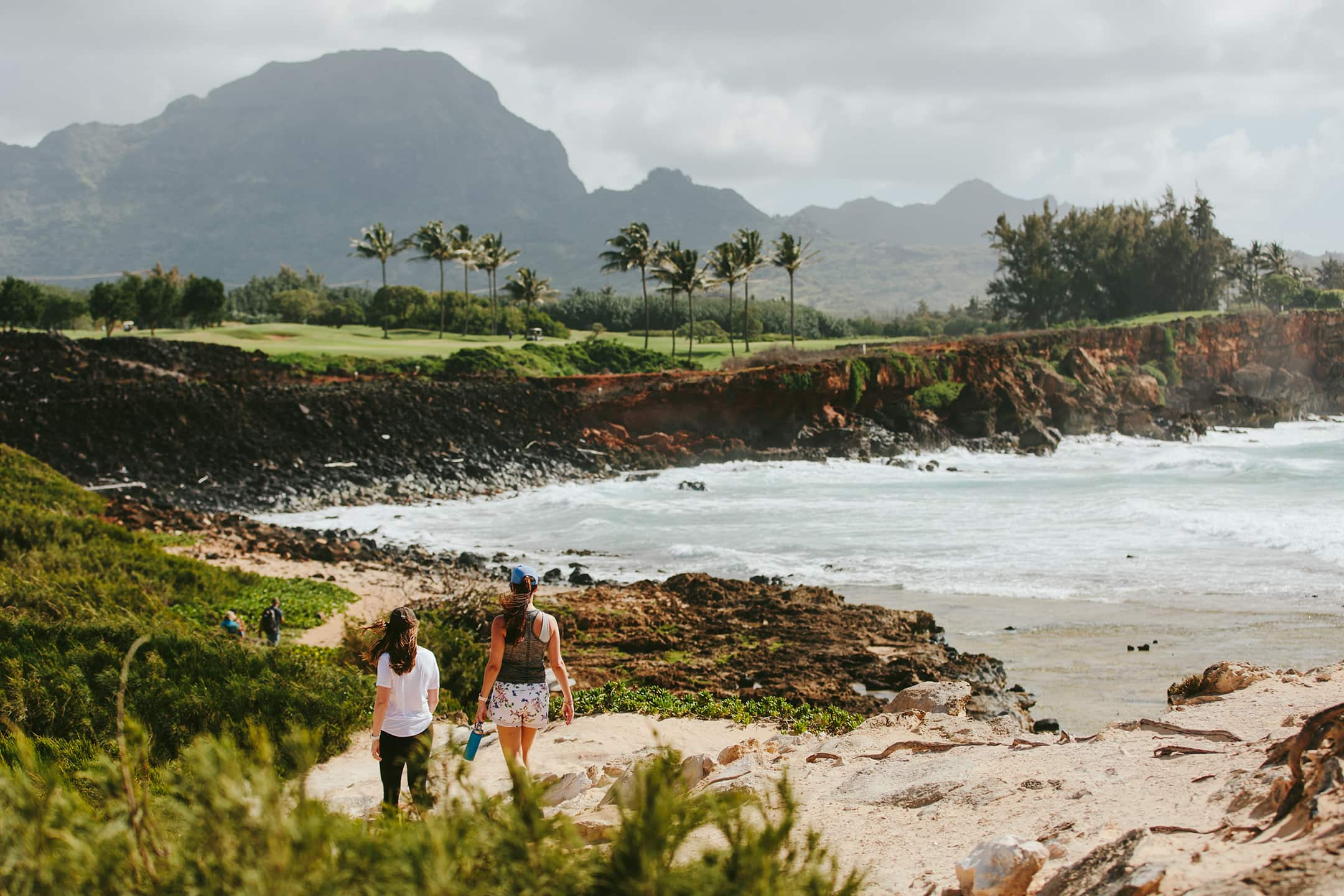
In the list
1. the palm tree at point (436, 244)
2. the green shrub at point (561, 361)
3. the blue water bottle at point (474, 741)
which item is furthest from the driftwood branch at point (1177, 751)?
the palm tree at point (436, 244)

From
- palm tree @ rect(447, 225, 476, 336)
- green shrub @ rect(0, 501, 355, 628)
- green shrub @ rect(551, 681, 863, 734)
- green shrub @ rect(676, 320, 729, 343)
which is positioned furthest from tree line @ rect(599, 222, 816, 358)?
green shrub @ rect(551, 681, 863, 734)

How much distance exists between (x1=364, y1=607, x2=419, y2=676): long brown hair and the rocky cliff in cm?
2375

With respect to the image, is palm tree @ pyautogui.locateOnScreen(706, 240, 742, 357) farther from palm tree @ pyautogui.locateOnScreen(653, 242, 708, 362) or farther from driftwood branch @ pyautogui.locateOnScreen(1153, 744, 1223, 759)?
driftwood branch @ pyautogui.locateOnScreen(1153, 744, 1223, 759)

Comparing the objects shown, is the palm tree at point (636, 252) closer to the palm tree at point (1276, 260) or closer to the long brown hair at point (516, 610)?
the long brown hair at point (516, 610)

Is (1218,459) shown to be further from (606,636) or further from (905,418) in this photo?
(606,636)

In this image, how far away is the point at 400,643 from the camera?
601 centimetres

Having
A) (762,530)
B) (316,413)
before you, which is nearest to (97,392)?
(316,413)

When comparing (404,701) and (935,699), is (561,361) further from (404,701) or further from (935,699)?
(404,701)

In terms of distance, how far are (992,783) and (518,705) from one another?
3.10 metres

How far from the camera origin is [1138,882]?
3.69 meters

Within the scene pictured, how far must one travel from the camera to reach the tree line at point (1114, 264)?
77750 mm

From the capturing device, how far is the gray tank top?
21.3 feet

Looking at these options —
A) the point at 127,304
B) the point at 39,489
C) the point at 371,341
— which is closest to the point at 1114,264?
the point at 371,341

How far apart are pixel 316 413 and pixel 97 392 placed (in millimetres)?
6763
